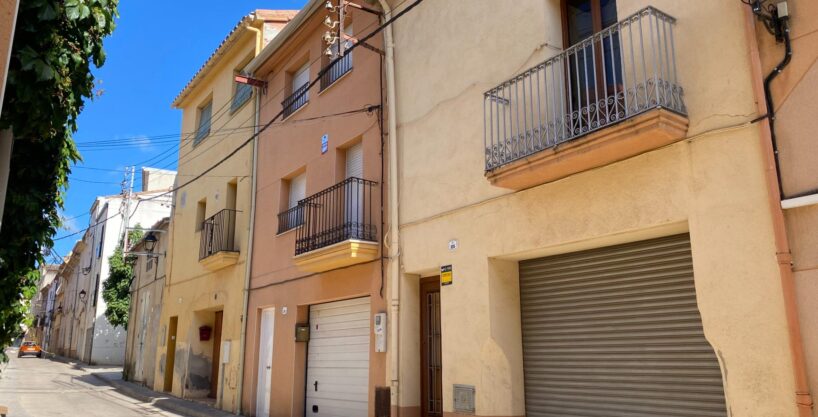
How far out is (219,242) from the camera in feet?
49.3

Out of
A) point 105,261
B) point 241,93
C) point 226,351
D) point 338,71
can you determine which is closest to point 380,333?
point 338,71

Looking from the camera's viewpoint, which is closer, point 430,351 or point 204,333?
point 430,351

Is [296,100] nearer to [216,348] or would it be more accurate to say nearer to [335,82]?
[335,82]

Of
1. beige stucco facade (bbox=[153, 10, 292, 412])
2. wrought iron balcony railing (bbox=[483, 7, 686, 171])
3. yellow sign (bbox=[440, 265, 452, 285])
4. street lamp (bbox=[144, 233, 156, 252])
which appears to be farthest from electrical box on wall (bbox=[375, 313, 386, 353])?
street lamp (bbox=[144, 233, 156, 252])

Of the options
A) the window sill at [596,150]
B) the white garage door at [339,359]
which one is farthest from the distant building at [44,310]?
the window sill at [596,150]

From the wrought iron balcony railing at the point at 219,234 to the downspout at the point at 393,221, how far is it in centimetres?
632

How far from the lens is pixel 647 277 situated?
641 cm

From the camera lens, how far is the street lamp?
21.1 m

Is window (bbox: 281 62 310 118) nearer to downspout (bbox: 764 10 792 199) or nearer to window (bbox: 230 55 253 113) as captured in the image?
window (bbox: 230 55 253 113)

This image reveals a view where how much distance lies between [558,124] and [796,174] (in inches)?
91.0

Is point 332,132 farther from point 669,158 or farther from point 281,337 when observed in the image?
point 669,158

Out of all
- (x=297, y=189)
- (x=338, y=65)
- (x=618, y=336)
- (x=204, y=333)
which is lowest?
(x=618, y=336)

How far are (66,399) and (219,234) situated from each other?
6118 millimetres

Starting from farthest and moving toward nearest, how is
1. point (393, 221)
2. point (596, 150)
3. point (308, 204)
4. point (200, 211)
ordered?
point (200, 211)
point (308, 204)
point (393, 221)
point (596, 150)
